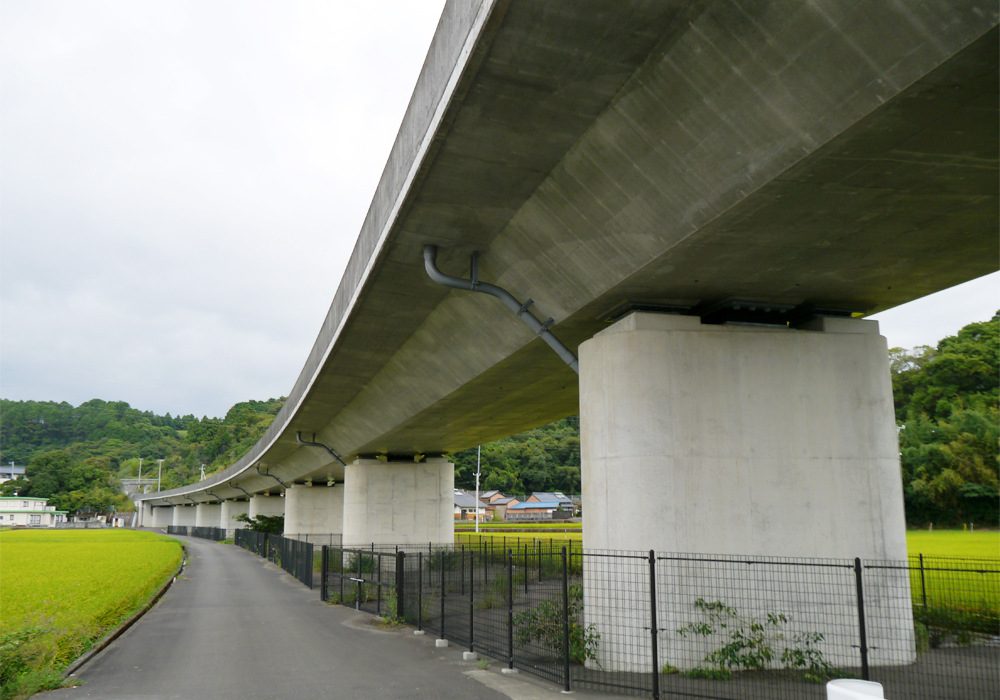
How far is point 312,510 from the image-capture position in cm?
5112

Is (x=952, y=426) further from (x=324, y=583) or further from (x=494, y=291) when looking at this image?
(x=494, y=291)

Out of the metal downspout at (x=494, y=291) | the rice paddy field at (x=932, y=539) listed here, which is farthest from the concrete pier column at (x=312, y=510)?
the metal downspout at (x=494, y=291)

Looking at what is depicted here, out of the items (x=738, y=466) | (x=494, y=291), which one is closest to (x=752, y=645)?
(x=738, y=466)

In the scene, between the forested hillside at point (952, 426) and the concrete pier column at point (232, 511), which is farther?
the concrete pier column at point (232, 511)

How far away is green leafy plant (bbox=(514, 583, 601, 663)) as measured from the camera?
35.4ft

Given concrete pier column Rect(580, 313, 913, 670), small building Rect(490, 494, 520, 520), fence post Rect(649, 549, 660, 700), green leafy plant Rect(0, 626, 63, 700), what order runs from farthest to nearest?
1. small building Rect(490, 494, 520, 520)
2. concrete pier column Rect(580, 313, 913, 670)
3. green leafy plant Rect(0, 626, 63, 700)
4. fence post Rect(649, 549, 660, 700)

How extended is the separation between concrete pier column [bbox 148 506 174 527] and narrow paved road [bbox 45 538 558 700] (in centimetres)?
13712

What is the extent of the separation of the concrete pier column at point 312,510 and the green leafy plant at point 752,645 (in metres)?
43.8

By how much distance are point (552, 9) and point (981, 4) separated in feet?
10.3

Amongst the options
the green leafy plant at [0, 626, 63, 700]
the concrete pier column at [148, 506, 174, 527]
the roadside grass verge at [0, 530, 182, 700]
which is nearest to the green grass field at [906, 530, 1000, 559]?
the roadside grass verge at [0, 530, 182, 700]

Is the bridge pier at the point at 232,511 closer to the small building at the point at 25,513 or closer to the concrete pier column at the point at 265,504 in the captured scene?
the concrete pier column at the point at 265,504

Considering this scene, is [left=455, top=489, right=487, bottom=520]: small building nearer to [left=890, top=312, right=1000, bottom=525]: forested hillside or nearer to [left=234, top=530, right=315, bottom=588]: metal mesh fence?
[left=890, top=312, right=1000, bottom=525]: forested hillside

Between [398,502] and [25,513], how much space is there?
487 ft

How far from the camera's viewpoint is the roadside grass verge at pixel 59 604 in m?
10.6
